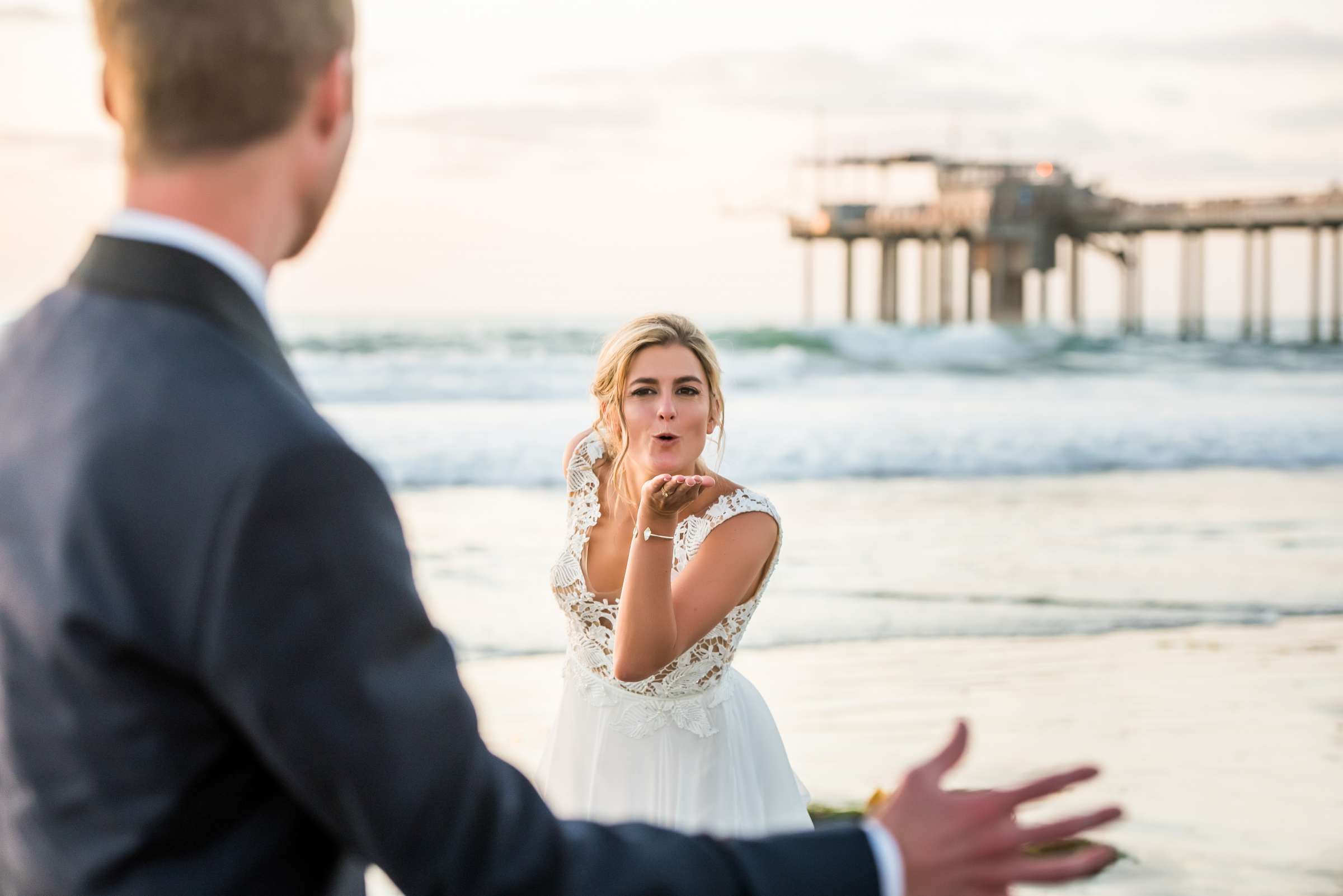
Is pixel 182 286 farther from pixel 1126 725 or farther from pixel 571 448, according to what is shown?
pixel 1126 725

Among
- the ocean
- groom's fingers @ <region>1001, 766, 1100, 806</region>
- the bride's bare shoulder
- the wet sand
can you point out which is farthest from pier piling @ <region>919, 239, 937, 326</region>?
groom's fingers @ <region>1001, 766, 1100, 806</region>

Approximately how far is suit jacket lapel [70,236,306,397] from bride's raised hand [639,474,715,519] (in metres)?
2.16

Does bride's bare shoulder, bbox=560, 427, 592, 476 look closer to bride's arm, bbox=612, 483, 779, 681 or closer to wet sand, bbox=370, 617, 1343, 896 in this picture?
bride's arm, bbox=612, 483, 779, 681

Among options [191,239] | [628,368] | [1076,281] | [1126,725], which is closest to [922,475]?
[1126,725]

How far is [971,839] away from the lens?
1.27 metres

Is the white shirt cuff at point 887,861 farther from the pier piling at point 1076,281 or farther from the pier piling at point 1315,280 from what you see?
the pier piling at point 1076,281

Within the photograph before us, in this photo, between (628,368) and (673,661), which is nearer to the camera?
(673,661)

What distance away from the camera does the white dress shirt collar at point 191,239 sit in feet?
3.72

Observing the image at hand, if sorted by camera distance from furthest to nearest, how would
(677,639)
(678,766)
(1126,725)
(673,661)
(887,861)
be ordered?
(1126,725) → (678,766) → (673,661) → (677,639) → (887,861)

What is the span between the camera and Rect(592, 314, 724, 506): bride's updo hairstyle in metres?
4.16

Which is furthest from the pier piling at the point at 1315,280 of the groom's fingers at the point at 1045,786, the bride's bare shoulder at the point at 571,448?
the groom's fingers at the point at 1045,786

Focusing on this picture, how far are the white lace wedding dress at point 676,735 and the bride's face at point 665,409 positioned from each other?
211 mm

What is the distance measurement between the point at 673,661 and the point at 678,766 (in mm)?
346

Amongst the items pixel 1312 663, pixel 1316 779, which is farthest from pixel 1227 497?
pixel 1316 779
